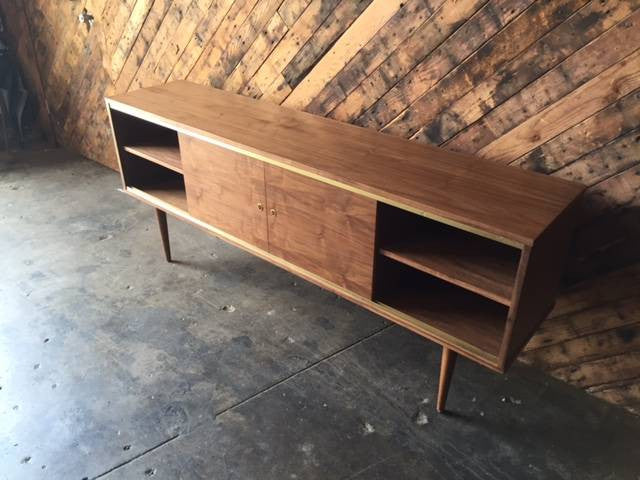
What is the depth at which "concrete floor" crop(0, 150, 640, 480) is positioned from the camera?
165 centimetres

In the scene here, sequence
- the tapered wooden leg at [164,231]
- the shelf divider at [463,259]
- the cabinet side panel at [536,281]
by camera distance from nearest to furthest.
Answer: the cabinet side panel at [536,281] → the shelf divider at [463,259] → the tapered wooden leg at [164,231]

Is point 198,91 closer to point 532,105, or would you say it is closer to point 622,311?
point 532,105

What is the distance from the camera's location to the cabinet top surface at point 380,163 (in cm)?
139

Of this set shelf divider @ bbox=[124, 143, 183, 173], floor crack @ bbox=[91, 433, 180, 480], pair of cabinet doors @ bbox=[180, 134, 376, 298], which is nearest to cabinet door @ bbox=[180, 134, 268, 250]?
pair of cabinet doors @ bbox=[180, 134, 376, 298]

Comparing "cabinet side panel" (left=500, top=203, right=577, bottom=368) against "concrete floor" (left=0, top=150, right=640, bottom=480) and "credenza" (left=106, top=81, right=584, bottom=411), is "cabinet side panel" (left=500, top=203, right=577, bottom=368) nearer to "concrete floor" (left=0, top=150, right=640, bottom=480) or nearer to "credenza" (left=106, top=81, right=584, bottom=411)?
"credenza" (left=106, top=81, right=584, bottom=411)

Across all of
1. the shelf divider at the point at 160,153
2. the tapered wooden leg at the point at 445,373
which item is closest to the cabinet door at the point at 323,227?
the tapered wooden leg at the point at 445,373

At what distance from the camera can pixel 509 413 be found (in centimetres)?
181

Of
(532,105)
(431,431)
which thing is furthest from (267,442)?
(532,105)

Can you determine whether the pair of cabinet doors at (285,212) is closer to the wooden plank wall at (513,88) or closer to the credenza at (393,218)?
the credenza at (393,218)

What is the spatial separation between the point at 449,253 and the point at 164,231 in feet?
4.76

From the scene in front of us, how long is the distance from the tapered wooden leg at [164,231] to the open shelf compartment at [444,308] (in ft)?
4.03

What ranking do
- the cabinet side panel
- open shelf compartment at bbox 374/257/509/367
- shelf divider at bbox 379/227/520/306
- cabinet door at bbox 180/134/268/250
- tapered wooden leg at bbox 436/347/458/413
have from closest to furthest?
1. the cabinet side panel
2. shelf divider at bbox 379/227/520/306
3. open shelf compartment at bbox 374/257/509/367
4. tapered wooden leg at bbox 436/347/458/413
5. cabinet door at bbox 180/134/268/250

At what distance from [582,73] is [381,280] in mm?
807

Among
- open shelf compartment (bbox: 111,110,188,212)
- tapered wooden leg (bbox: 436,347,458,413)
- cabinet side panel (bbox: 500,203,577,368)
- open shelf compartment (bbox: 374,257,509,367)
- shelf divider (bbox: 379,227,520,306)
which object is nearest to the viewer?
cabinet side panel (bbox: 500,203,577,368)
